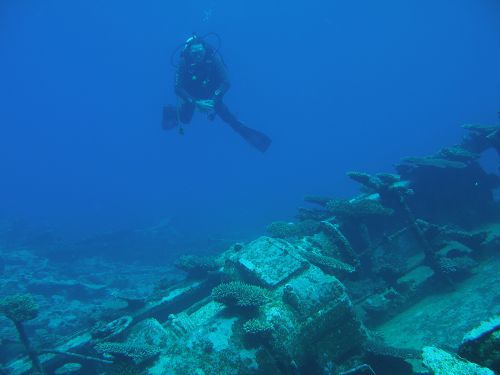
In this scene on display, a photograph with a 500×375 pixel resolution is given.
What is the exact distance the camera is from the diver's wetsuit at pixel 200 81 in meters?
14.3

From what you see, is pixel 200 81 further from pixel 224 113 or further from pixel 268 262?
pixel 268 262

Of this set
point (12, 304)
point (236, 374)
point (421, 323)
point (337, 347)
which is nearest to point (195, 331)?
point (236, 374)

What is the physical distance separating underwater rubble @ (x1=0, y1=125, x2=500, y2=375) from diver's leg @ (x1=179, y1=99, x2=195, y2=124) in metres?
6.88

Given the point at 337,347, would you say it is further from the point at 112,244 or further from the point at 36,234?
the point at 36,234

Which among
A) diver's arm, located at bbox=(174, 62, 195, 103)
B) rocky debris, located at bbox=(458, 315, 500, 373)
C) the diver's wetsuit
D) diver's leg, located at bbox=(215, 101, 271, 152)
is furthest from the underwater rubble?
the diver's wetsuit

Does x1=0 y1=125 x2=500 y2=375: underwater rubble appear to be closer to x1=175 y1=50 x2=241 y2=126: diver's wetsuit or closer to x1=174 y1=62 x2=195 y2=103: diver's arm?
x1=174 y1=62 x2=195 y2=103: diver's arm

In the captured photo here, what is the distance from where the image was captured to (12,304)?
217 inches

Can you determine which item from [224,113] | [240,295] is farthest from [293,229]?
[224,113]

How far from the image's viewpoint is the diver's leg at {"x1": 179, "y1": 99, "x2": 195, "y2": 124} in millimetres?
14248

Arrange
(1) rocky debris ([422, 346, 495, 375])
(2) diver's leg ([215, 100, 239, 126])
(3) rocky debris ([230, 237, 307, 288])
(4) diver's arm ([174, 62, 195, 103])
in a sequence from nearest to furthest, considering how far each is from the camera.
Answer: (1) rocky debris ([422, 346, 495, 375])
(3) rocky debris ([230, 237, 307, 288])
(4) diver's arm ([174, 62, 195, 103])
(2) diver's leg ([215, 100, 239, 126])

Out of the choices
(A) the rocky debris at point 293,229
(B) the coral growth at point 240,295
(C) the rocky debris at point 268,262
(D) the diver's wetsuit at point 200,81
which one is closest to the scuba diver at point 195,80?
(D) the diver's wetsuit at point 200,81

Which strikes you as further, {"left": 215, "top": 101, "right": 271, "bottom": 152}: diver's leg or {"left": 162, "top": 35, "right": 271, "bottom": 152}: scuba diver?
{"left": 215, "top": 101, "right": 271, "bottom": 152}: diver's leg

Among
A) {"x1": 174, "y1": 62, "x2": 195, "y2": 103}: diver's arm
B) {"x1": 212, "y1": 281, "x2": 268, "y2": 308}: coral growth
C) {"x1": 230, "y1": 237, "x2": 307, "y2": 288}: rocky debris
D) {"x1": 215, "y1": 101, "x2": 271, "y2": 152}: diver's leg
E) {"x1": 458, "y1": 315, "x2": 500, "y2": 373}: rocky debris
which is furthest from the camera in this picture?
{"x1": 215, "y1": 101, "x2": 271, "y2": 152}: diver's leg

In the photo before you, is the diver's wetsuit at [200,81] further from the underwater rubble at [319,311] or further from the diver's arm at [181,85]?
the underwater rubble at [319,311]
